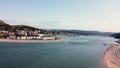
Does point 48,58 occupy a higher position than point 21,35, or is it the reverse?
point 21,35

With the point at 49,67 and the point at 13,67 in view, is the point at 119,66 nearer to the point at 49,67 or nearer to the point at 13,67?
Answer: the point at 49,67

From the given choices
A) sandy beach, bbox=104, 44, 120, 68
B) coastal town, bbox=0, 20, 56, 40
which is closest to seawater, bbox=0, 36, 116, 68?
sandy beach, bbox=104, 44, 120, 68

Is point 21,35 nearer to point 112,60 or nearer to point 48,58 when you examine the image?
point 48,58

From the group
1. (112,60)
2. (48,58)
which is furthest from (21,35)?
(112,60)

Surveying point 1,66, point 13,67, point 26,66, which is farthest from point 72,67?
point 1,66

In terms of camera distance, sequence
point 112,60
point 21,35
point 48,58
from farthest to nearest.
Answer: point 21,35
point 48,58
point 112,60

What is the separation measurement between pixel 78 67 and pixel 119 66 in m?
8.03

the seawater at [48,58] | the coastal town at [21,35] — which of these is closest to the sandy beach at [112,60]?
the seawater at [48,58]

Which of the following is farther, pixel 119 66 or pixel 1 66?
pixel 119 66

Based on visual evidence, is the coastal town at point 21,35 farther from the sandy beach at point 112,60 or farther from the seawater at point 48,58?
the sandy beach at point 112,60

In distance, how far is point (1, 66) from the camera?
105ft

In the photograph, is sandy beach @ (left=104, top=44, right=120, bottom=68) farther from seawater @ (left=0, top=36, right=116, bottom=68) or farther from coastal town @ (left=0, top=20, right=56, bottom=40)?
coastal town @ (left=0, top=20, right=56, bottom=40)

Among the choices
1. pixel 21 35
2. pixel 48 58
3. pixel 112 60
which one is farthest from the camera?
pixel 21 35

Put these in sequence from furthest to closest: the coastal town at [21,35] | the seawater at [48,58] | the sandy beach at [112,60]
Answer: the coastal town at [21,35]
the sandy beach at [112,60]
the seawater at [48,58]
